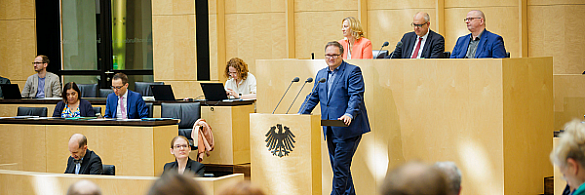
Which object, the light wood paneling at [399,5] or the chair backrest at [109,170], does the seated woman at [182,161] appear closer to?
the chair backrest at [109,170]

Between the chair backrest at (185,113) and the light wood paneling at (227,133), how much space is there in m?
0.15

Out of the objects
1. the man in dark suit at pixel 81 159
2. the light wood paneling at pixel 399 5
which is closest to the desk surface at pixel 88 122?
the man in dark suit at pixel 81 159

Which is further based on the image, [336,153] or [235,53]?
[235,53]

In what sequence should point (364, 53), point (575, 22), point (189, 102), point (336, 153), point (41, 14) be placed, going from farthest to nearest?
point (41, 14) → point (575, 22) → point (189, 102) → point (364, 53) → point (336, 153)

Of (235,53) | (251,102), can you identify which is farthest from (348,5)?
(251,102)

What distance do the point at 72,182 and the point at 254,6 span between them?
5.72m

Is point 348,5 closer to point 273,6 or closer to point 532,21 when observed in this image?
point 273,6

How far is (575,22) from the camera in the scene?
7.43 meters

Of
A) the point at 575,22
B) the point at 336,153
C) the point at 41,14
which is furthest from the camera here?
the point at 41,14

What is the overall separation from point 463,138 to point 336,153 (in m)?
1.03

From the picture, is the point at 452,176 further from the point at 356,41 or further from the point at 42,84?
the point at 42,84

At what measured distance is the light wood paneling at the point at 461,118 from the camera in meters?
4.93

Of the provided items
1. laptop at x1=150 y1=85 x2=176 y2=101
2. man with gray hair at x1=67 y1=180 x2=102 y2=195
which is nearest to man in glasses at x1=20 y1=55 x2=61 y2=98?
laptop at x1=150 y1=85 x2=176 y2=101

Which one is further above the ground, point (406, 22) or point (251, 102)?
point (406, 22)
